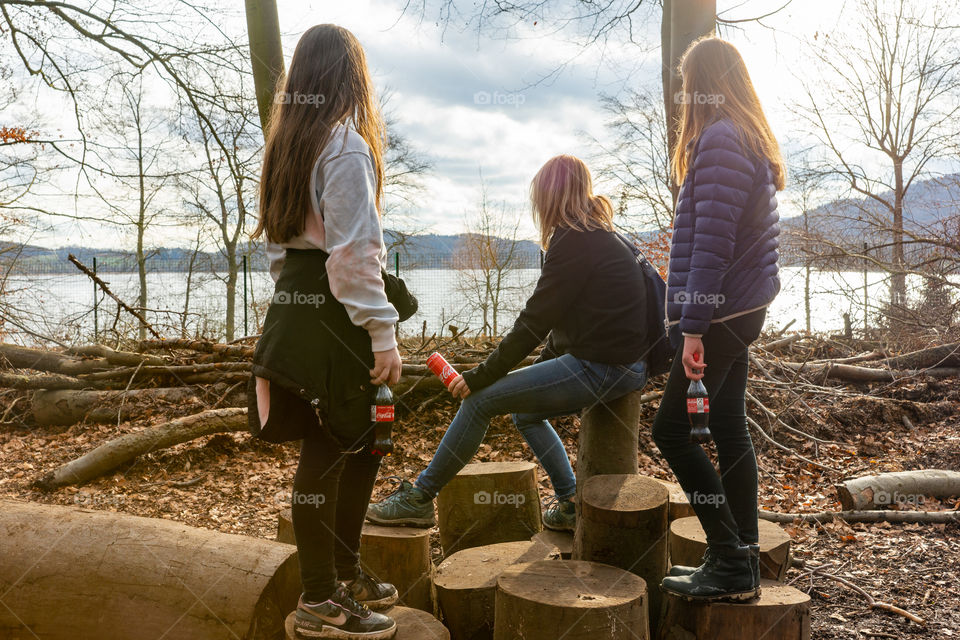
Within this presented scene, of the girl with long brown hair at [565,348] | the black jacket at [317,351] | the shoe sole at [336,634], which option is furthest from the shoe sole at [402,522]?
the black jacket at [317,351]

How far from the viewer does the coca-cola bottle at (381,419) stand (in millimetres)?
2164

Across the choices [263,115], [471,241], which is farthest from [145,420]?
[471,241]

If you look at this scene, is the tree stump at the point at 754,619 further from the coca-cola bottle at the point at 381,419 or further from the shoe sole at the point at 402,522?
the coca-cola bottle at the point at 381,419

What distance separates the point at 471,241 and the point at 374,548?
634 inches

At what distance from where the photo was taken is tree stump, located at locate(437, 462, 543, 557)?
3418mm

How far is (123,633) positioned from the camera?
2.40 m

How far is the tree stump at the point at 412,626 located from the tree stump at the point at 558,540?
0.83 m

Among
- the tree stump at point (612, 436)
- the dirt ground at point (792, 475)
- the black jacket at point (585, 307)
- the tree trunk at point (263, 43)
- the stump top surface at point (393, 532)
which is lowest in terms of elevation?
the dirt ground at point (792, 475)

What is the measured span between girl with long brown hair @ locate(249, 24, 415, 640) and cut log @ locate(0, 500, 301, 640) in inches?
13.1

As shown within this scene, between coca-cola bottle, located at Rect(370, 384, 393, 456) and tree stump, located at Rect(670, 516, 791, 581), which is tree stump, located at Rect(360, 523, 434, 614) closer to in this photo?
coca-cola bottle, located at Rect(370, 384, 393, 456)

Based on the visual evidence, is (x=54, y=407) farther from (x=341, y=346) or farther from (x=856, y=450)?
(x=856, y=450)

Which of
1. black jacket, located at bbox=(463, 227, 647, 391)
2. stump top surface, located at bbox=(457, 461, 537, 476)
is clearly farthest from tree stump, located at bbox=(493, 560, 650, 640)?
stump top surface, located at bbox=(457, 461, 537, 476)

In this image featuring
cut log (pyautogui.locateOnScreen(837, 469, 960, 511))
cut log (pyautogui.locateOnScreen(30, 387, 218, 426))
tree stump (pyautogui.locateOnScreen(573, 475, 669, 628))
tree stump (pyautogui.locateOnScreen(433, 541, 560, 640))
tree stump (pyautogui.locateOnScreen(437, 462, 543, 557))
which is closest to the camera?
tree stump (pyautogui.locateOnScreen(573, 475, 669, 628))

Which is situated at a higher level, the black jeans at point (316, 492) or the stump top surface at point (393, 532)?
the black jeans at point (316, 492)
